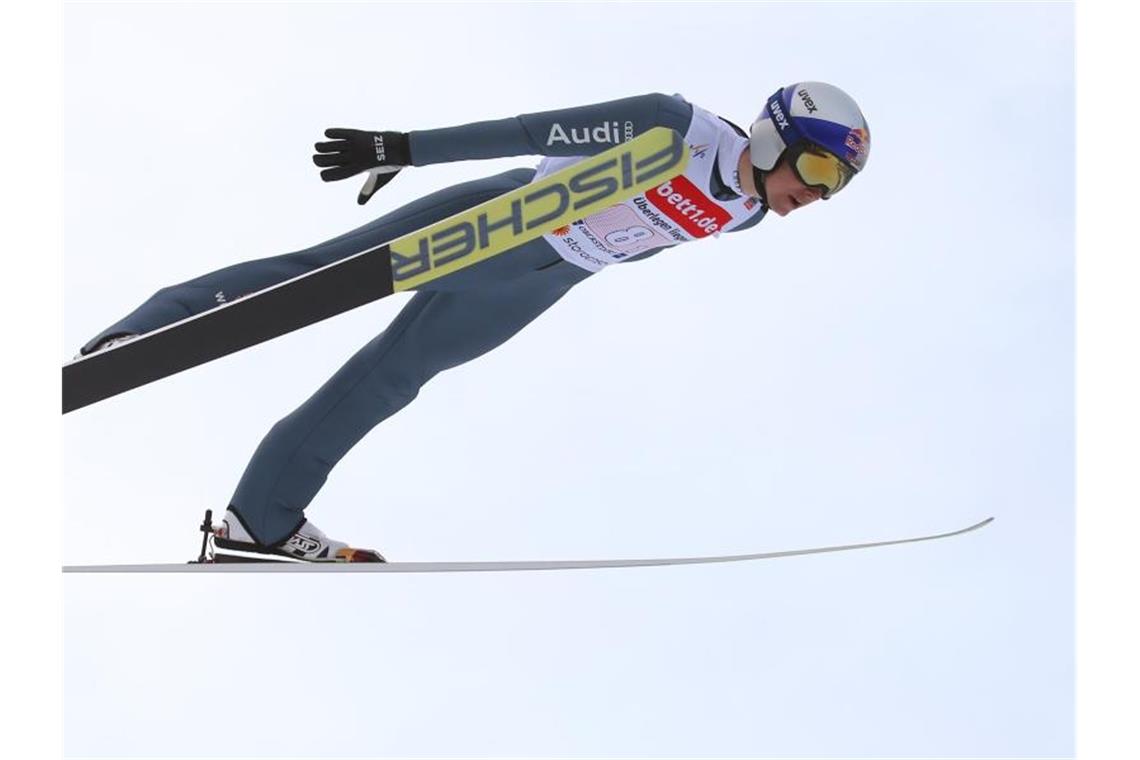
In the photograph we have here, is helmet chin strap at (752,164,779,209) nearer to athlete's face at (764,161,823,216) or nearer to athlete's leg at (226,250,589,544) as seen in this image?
athlete's face at (764,161,823,216)

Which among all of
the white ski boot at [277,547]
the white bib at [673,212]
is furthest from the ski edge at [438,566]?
the white bib at [673,212]

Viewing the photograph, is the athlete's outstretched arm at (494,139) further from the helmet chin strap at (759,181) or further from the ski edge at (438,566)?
the ski edge at (438,566)

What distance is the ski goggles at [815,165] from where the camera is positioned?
180 inches

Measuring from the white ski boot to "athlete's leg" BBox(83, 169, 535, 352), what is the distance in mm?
827

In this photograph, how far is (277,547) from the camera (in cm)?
532

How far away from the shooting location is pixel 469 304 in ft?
16.8

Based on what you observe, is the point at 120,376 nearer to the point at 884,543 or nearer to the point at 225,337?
the point at 225,337

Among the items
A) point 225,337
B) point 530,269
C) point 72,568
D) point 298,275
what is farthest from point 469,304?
point 72,568

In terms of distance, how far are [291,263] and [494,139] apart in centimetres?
78

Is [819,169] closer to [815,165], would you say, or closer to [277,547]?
[815,165]

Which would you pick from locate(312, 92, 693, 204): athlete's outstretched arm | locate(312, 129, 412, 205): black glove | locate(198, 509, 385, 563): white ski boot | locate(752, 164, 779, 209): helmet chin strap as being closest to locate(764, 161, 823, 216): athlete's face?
locate(752, 164, 779, 209): helmet chin strap

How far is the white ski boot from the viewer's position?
5.27 m

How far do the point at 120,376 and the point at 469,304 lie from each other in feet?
3.61

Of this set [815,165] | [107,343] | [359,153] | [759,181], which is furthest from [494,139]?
[107,343]
